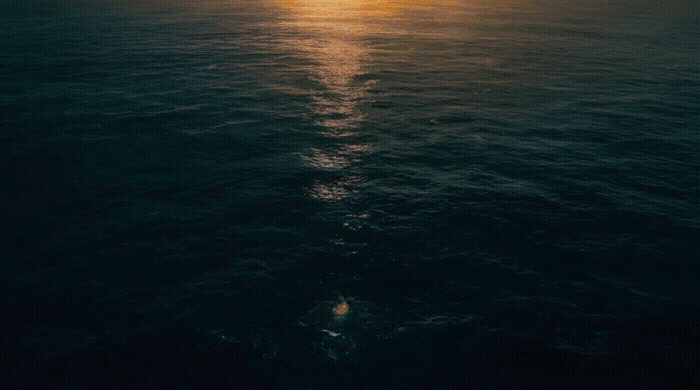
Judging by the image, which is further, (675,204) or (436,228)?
(675,204)

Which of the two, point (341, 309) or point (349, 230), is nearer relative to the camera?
point (341, 309)

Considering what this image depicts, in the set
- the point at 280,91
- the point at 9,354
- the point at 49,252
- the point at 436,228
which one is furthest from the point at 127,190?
the point at 280,91

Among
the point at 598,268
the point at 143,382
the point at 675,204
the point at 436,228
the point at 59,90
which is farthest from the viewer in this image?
the point at 59,90

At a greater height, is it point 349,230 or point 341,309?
point 349,230

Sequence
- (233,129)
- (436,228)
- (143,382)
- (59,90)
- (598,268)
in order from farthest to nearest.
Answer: (59,90) → (233,129) → (436,228) → (598,268) → (143,382)

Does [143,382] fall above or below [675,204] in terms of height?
below

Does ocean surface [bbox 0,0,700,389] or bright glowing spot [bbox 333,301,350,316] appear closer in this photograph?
ocean surface [bbox 0,0,700,389]

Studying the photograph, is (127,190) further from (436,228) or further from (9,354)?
(436,228)

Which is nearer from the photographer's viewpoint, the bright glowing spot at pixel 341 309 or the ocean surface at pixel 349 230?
the ocean surface at pixel 349 230
